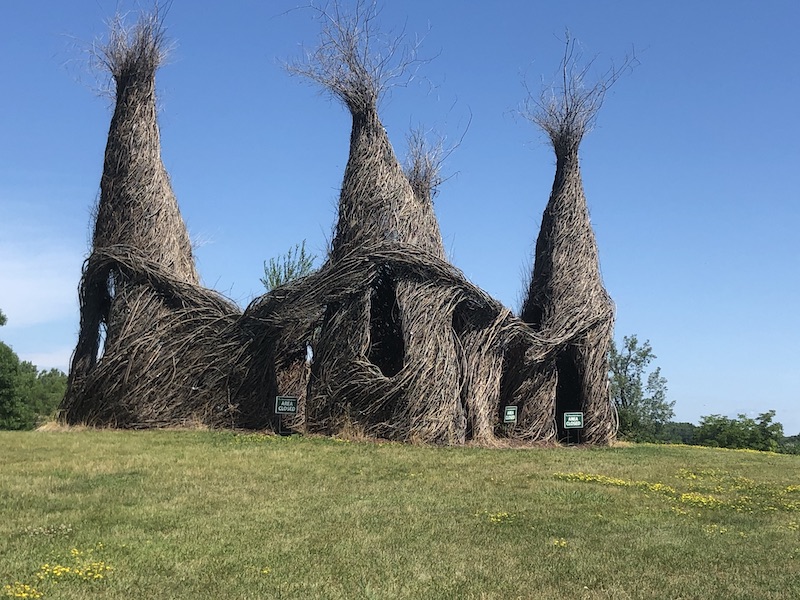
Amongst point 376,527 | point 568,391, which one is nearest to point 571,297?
point 568,391

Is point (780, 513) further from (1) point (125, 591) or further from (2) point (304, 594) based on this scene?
(1) point (125, 591)

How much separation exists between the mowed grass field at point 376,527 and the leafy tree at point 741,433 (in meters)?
17.4

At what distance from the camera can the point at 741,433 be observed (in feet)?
89.4

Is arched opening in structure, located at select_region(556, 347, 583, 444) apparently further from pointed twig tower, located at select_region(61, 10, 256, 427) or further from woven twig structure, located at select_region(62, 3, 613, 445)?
pointed twig tower, located at select_region(61, 10, 256, 427)

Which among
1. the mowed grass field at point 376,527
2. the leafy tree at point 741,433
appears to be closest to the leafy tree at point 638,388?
the leafy tree at point 741,433

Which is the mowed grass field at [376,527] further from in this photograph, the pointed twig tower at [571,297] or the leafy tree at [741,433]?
the leafy tree at [741,433]

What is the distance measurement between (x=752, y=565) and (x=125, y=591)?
14.1ft

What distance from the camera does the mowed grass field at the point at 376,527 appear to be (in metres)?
4.68

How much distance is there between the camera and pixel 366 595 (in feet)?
14.5

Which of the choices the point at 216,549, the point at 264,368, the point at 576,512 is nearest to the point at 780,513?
the point at 576,512

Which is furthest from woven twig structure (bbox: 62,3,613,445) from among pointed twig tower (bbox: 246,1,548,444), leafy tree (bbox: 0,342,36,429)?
leafy tree (bbox: 0,342,36,429)

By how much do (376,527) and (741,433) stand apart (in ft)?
81.3

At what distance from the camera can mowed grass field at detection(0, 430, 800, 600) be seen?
4.68 m

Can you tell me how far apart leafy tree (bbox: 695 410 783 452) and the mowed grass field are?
1739cm
